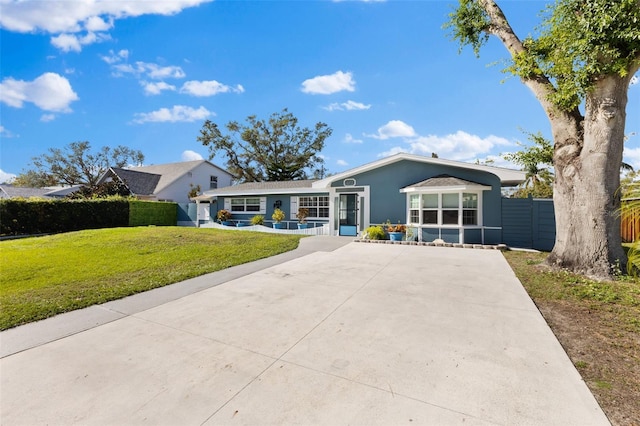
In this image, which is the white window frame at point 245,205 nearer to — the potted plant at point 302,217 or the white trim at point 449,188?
the potted plant at point 302,217

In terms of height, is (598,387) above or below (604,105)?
below

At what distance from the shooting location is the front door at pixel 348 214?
14.2 metres

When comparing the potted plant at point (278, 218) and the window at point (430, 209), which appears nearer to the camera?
the window at point (430, 209)

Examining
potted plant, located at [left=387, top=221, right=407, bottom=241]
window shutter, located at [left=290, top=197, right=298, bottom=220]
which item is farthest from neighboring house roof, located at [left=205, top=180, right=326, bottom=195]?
potted plant, located at [left=387, top=221, right=407, bottom=241]

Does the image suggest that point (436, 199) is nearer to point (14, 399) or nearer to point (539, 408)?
point (539, 408)

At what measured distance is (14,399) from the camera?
7.07ft

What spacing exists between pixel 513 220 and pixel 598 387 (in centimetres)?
1027

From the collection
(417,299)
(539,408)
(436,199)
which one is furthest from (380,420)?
(436,199)

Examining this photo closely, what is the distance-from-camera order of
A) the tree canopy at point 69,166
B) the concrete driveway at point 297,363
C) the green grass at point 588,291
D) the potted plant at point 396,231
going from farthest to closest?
the tree canopy at point 69,166, the potted plant at point 396,231, the green grass at point 588,291, the concrete driveway at point 297,363

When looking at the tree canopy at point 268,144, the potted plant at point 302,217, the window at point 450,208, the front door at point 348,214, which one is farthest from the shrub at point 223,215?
the tree canopy at point 268,144

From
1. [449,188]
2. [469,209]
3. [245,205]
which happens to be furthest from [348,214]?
[245,205]

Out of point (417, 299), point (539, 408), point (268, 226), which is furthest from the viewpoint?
point (268, 226)

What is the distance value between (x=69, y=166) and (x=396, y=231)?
44917mm

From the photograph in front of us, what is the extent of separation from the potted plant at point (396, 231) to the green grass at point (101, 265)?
4.21 m
